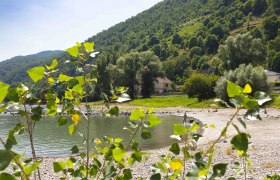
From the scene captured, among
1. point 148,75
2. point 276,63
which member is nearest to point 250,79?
point 148,75

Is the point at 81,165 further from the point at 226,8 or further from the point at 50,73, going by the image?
the point at 226,8

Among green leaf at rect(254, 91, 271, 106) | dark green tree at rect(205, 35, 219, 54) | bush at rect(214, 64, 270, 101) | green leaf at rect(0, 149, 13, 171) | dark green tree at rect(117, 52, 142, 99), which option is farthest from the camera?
dark green tree at rect(205, 35, 219, 54)

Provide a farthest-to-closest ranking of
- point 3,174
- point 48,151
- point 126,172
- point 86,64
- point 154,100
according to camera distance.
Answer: point 154,100
point 48,151
point 86,64
point 126,172
point 3,174

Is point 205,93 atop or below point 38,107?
below

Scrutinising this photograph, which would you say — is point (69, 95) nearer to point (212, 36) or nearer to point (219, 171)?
point (219, 171)

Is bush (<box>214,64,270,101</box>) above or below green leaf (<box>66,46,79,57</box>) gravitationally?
below

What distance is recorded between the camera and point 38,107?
1.67 metres

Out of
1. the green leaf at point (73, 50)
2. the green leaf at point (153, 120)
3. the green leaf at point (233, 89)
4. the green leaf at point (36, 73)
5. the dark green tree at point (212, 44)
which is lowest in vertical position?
the green leaf at point (153, 120)

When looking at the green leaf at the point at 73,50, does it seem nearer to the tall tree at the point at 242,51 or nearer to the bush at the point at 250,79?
the bush at the point at 250,79

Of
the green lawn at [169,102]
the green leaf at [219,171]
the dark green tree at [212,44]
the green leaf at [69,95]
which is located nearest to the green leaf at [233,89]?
the green leaf at [219,171]

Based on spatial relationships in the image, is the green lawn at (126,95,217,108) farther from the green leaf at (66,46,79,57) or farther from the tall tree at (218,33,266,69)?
the green leaf at (66,46,79,57)

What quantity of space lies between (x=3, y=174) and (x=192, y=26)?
185 m

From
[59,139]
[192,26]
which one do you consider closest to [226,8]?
[192,26]

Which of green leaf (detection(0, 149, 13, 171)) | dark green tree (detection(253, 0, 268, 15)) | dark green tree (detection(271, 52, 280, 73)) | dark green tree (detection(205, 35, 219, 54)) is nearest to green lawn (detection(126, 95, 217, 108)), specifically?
dark green tree (detection(271, 52, 280, 73))
